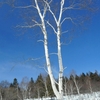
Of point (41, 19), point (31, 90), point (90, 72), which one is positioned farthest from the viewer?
point (90, 72)

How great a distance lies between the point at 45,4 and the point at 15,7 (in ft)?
4.25

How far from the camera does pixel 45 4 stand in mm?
7664

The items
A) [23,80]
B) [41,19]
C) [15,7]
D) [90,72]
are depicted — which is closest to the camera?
[41,19]

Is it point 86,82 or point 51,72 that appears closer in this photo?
point 51,72

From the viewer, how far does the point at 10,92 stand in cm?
4962

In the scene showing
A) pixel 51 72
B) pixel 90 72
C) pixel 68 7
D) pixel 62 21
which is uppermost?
pixel 90 72

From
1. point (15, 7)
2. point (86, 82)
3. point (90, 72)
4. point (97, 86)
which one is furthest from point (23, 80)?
point (15, 7)

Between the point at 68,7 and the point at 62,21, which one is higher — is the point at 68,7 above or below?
above

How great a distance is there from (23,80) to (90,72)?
25866 millimetres

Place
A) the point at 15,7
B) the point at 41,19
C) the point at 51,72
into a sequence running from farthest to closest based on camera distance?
Result: the point at 15,7
the point at 41,19
the point at 51,72

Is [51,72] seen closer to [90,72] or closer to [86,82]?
[86,82]

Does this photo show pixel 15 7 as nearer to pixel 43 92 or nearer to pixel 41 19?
pixel 41 19

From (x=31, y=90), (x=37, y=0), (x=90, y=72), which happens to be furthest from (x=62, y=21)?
(x=90, y=72)

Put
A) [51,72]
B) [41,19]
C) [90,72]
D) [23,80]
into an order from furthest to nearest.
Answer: [90,72]
[23,80]
[41,19]
[51,72]
